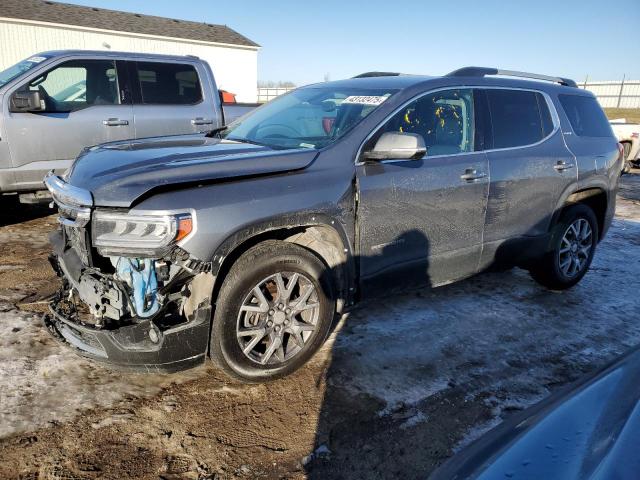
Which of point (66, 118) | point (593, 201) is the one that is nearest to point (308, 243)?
point (593, 201)

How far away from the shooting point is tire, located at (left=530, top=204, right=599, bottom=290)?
4.58 meters

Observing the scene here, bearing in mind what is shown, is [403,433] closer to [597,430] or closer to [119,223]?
[597,430]

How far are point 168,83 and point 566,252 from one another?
531 centimetres

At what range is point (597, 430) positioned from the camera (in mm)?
1507

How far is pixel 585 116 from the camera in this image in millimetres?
4777

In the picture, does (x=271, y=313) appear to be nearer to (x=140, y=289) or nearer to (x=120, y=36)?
(x=140, y=289)

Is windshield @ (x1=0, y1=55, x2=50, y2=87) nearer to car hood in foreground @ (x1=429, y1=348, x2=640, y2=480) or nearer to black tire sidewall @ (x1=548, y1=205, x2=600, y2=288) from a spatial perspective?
black tire sidewall @ (x1=548, y1=205, x2=600, y2=288)

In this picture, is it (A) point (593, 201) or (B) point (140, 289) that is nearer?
(B) point (140, 289)

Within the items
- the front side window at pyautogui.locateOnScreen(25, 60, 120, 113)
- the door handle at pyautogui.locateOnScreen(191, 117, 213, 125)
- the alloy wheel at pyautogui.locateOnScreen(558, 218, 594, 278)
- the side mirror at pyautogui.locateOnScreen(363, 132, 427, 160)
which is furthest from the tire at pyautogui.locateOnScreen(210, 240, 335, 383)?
the front side window at pyautogui.locateOnScreen(25, 60, 120, 113)

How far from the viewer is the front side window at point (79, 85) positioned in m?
6.09

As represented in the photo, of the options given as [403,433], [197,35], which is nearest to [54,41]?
[197,35]

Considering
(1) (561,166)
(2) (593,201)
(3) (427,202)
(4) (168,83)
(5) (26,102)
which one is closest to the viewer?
(3) (427,202)

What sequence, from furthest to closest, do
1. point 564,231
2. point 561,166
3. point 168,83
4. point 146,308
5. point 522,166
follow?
point 168,83 → point 564,231 → point 561,166 → point 522,166 → point 146,308

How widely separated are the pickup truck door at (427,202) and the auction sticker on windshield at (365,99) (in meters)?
0.17
